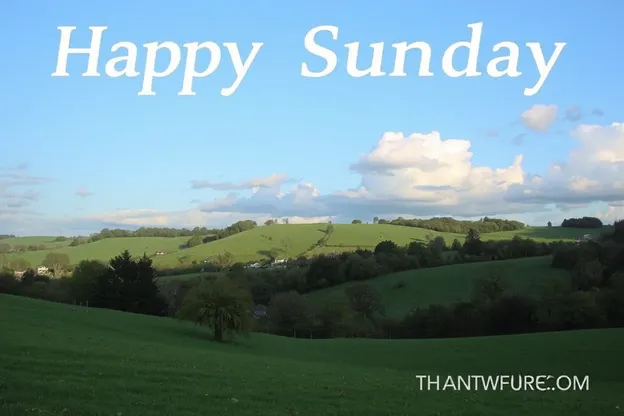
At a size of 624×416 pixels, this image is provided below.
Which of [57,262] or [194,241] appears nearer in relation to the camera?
[57,262]

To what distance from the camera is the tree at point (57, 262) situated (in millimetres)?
140000

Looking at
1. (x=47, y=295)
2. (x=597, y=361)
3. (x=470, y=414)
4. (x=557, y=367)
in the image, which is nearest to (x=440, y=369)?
(x=557, y=367)

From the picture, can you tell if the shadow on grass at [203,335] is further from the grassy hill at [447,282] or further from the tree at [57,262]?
the tree at [57,262]

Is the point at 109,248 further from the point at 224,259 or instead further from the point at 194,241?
the point at 224,259

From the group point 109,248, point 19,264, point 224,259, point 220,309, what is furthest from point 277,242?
point 220,309

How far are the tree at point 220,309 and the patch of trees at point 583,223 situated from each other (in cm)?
14770

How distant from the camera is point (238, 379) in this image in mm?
19438

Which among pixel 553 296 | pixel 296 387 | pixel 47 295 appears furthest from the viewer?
pixel 47 295

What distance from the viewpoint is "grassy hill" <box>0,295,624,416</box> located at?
13906mm

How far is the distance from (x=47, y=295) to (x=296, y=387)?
8222 cm

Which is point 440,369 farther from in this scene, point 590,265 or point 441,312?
point 590,265

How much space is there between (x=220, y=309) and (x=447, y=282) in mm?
67404

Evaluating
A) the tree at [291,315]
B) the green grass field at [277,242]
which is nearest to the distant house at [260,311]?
the tree at [291,315]

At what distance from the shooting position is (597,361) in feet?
122
